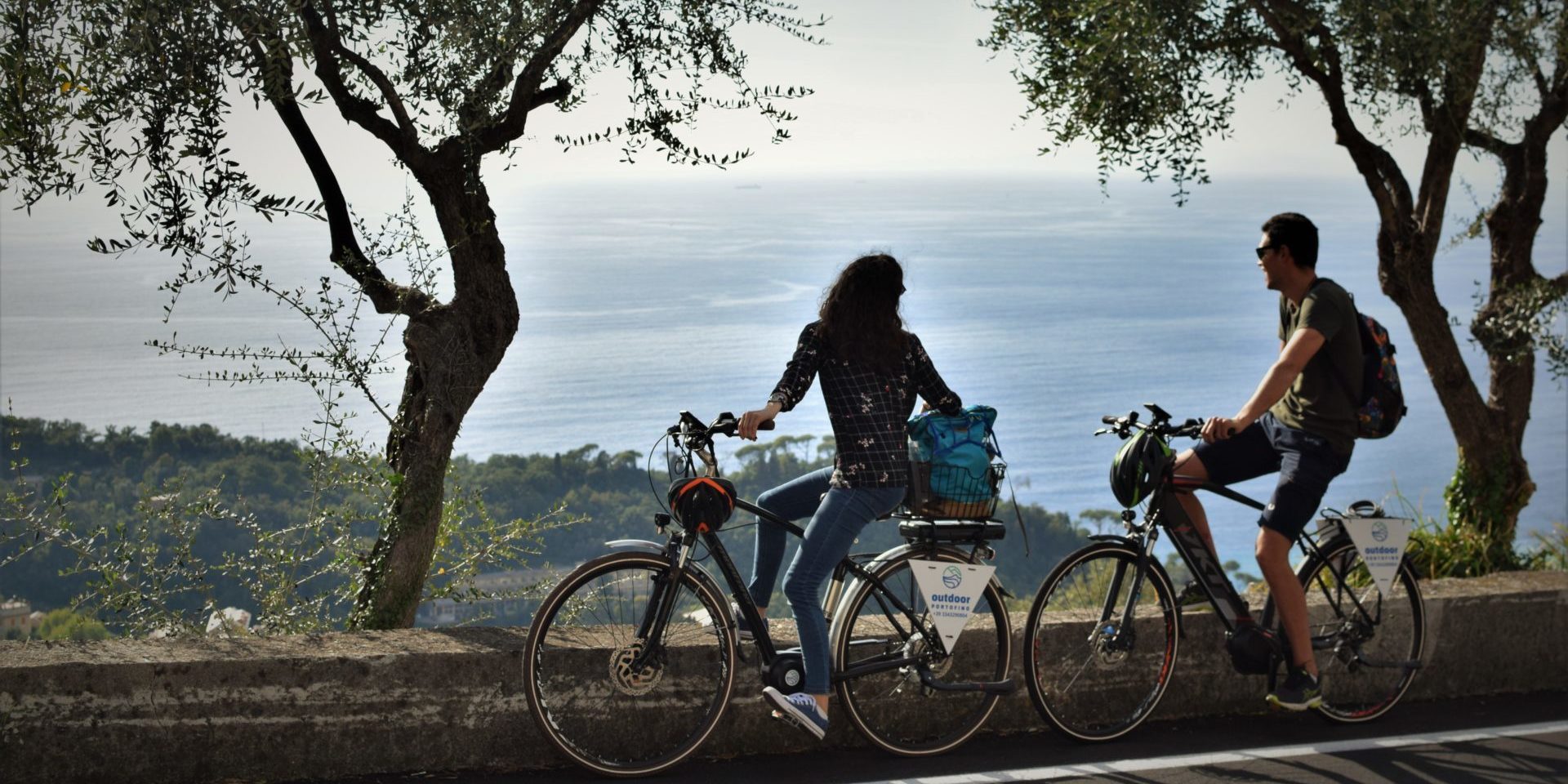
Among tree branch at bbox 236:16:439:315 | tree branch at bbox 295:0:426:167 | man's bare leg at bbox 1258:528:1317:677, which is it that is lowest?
man's bare leg at bbox 1258:528:1317:677

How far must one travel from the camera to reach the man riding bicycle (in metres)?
5.47

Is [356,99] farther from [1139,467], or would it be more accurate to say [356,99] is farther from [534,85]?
[1139,467]

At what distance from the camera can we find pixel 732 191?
67.3m

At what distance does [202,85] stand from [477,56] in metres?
1.18

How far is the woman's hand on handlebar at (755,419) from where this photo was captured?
497cm

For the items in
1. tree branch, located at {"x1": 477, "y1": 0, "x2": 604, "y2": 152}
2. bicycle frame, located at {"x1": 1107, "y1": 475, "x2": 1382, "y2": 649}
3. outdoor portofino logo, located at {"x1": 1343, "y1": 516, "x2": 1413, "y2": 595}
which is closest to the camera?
bicycle frame, located at {"x1": 1107, "y1": 475, "x2": 1382, "y2": 649}

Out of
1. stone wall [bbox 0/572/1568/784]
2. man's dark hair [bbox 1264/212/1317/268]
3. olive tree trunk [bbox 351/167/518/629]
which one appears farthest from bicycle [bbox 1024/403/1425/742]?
olive tree trunk [bbox 351/167/518/629]

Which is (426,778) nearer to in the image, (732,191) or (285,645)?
(285,645)

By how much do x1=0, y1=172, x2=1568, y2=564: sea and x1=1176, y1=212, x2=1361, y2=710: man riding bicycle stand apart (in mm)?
1384

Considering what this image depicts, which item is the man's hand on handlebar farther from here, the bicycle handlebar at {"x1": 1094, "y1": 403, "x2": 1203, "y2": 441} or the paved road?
the paved road

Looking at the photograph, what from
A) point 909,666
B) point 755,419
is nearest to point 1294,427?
point 909,666

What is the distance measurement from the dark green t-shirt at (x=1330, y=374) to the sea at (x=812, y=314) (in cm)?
153

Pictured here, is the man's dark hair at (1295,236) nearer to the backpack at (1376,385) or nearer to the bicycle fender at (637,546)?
the backpack at (1376,385)

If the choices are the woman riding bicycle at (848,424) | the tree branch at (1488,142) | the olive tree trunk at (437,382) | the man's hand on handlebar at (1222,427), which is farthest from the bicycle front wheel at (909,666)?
the tree branch at (1488,142)
